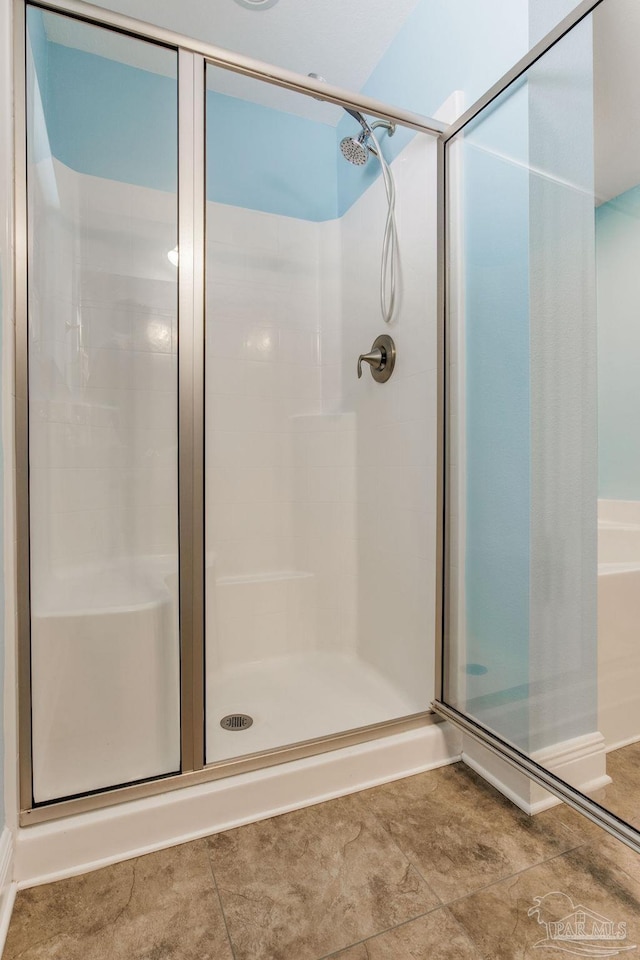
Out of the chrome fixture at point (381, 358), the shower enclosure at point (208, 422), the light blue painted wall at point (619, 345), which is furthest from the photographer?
the chrome fixture at point (381, 358)

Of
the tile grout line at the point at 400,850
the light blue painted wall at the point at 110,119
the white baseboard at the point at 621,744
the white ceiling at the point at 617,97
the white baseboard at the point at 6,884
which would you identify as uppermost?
the light blue painted wall at the point at 110,119

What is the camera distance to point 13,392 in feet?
3.67

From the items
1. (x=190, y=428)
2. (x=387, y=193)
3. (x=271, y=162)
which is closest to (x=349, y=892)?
(x=190, y=428)

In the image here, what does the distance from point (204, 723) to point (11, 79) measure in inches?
59.9

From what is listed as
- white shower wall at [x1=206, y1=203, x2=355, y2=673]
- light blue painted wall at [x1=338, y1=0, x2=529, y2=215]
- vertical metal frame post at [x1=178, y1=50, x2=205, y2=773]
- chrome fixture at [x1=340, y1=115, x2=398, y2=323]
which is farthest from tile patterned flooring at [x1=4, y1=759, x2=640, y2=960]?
light blue painted wall at [x1=338, y1=0, x2=529, y2=215]

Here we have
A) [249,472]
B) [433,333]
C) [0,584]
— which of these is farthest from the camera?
[249,472]

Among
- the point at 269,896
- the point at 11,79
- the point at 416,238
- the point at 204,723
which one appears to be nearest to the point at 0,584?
the point at 204,723

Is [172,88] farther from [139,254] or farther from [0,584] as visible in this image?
[0,584]

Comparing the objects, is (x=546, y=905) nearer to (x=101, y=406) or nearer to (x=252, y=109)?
(x=101, y=406)

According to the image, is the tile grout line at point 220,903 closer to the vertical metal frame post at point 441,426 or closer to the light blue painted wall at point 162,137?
the vertical metal frame post at point 441,426

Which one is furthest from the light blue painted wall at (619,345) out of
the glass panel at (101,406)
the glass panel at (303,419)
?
the glass panel at (101,406)

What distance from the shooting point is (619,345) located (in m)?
1.05

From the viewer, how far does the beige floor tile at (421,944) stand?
919 millimetres

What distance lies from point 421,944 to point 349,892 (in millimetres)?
169
